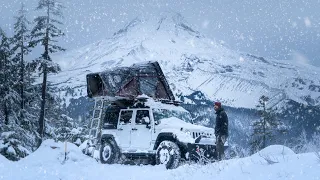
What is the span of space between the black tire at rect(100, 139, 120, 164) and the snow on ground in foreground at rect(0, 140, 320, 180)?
716mm

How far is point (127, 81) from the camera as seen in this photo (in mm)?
16672

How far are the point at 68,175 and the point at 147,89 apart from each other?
7526mm

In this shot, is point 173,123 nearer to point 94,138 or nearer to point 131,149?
point 131,149

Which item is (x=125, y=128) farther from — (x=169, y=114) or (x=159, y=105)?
(x=169, y=114)

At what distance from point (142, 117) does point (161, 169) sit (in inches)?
125

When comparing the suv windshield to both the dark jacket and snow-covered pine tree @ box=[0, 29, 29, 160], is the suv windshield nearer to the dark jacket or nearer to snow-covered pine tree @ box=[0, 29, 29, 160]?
the dark jacket

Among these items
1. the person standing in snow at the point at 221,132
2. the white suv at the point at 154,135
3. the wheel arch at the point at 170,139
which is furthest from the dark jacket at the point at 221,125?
the wheel arch at the point at 170,139

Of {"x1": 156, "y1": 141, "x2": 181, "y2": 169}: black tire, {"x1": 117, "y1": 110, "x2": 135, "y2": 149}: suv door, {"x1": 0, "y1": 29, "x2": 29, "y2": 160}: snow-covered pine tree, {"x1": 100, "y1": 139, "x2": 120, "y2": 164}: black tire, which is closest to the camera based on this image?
{"x1": 156, "y1": 141, "x2": 181, "y2": 169}: black tire

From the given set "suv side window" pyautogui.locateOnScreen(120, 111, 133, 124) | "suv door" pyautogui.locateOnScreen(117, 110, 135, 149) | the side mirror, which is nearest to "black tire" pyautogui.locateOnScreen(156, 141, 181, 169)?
the side mirror

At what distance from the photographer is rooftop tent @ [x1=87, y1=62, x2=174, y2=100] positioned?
16.2 metres

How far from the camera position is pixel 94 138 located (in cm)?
1623

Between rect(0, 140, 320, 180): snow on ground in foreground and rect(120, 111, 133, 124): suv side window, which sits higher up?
rect(120, 111, 133, 124): suv side window

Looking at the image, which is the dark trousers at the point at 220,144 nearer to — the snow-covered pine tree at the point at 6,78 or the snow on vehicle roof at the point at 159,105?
the snow on vehicle roof at the point at 159,105

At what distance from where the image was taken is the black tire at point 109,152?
14989 mm
